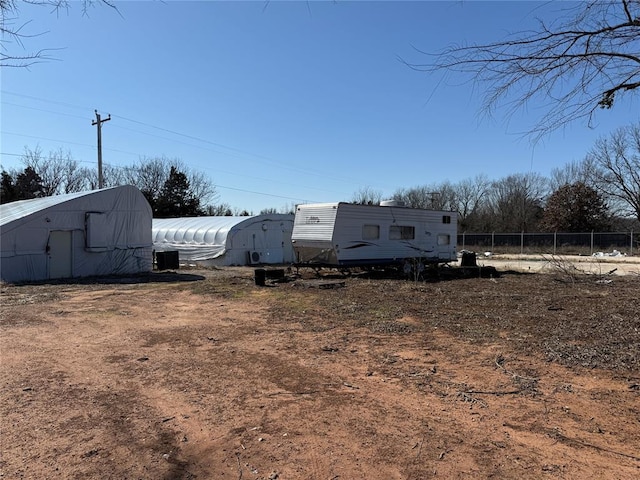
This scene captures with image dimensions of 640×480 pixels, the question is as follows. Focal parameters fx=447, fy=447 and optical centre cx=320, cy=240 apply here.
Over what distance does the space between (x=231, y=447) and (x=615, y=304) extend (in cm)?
995

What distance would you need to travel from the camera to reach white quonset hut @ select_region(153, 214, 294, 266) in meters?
25.7

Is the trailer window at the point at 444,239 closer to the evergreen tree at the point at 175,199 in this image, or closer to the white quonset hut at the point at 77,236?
the white quonset hut at the point at 77,236

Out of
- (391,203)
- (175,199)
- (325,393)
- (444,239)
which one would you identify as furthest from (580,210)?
(325,393)

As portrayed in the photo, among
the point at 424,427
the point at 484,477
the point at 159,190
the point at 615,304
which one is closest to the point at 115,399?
the point at 424,427

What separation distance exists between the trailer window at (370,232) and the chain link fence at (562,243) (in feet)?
70.6

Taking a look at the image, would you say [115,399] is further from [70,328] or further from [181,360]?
[70,328]

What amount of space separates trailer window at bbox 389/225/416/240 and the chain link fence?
63.9 ft

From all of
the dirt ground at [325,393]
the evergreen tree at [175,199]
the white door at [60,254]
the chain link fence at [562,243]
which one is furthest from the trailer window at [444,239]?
the evergreen tree at [175,199]

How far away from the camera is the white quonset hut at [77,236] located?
17.4m

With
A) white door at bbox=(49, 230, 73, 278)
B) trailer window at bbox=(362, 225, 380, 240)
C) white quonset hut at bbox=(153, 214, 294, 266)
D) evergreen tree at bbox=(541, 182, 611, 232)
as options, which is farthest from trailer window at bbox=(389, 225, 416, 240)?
evergreen tree at bbox=(541, 182, 611, 232)

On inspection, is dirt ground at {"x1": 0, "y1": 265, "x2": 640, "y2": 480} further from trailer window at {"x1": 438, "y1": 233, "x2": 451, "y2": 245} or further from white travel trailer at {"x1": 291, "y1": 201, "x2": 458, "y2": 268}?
trailer window at {"x1": 438, "y1": 233, "x2": 451, "y2": 245}

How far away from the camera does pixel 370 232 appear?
1795 cm

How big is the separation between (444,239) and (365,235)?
5074 mm

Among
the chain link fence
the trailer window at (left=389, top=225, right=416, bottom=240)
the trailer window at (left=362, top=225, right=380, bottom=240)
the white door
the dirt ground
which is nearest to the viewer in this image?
the dirt ground
